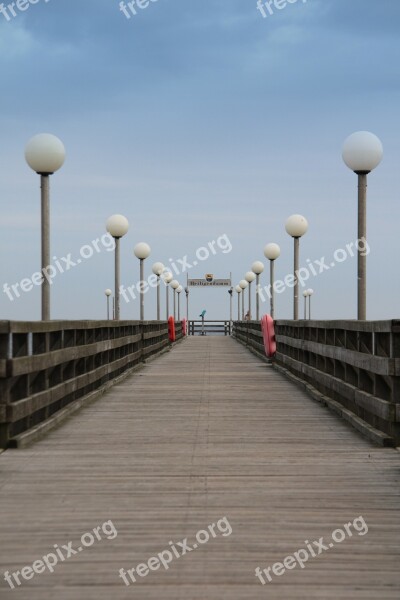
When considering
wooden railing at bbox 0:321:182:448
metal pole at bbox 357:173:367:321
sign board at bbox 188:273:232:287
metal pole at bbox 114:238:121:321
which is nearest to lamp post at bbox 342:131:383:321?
metal pole at bbox 357:173:367:321

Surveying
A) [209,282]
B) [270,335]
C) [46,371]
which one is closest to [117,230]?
[270,335]

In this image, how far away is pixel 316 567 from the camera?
4.15 meters

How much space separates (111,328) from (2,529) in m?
9.60

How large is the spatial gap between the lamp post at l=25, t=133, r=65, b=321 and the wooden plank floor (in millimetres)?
2232

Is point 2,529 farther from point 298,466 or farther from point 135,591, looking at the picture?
point 298,466

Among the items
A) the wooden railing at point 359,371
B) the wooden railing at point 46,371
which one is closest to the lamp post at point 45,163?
the wooden railing at point 46,371

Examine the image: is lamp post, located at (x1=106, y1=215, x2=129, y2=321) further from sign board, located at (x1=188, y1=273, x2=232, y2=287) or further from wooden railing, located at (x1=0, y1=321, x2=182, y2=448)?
sign board, located at (x1=188, y1=273, x2=232, y2=287)

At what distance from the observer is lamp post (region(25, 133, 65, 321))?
10.5 meters

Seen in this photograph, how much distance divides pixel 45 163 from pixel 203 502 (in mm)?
6603

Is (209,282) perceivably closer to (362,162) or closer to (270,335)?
(270,335)

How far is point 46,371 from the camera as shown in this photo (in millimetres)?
8508

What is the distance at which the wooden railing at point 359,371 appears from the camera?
24.3 ft

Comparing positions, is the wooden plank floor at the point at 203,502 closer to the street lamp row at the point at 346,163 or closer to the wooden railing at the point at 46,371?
the wooden railing at the point at 46,371

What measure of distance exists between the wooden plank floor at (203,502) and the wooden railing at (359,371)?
0.26 m
